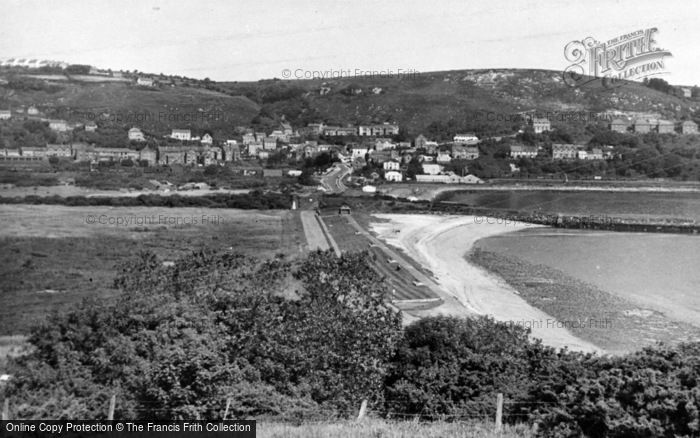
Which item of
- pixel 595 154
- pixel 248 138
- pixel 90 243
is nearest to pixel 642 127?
pixel 595 154

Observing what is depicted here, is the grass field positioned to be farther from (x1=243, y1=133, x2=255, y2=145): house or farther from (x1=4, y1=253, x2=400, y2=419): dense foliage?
(x1=243, y1=133, x2=255, y2=145): house

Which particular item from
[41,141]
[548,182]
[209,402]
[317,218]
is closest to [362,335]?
[209,402]

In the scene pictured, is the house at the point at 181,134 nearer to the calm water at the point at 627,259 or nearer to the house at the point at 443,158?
the house at the point at 443,158

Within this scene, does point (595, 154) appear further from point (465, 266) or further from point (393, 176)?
point (465, 266)

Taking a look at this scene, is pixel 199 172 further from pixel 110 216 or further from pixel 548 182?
pixel 548 182

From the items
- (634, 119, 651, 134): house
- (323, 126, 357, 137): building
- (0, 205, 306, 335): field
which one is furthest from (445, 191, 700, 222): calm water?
(323, 126, 357, 137): building

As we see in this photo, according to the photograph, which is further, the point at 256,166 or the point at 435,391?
the point at 256,166
